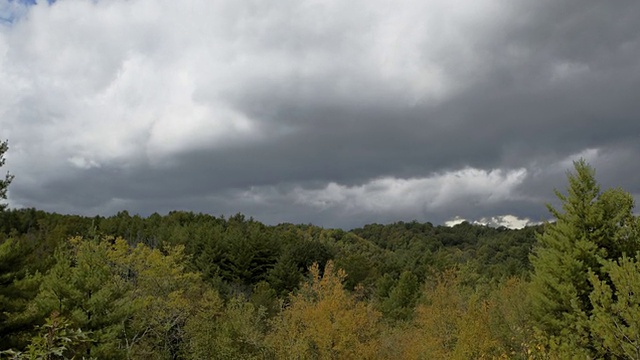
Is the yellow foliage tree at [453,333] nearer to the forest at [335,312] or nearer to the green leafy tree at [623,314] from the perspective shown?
the forest at [335,312]

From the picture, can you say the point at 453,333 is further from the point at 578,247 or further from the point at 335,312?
the point at 578,247

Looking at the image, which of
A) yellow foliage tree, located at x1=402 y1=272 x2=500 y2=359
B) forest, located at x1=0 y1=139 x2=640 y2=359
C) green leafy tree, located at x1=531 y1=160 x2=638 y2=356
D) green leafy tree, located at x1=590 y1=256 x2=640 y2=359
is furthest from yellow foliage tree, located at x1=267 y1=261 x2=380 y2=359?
green leafy tree, located at x1=590 y1=256 x2=640 y2=359

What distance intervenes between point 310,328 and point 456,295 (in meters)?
19.9

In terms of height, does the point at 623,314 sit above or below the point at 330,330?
above

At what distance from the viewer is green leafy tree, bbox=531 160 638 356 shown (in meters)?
26.9

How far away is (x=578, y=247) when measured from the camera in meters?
27.1

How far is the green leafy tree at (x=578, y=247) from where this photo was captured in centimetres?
2691

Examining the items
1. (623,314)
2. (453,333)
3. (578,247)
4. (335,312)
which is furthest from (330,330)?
(623,314)

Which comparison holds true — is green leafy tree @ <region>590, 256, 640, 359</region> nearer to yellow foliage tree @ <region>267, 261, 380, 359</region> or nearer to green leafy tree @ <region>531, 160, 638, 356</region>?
green leafy tree @ <region>531, 160, 638, 356</region>

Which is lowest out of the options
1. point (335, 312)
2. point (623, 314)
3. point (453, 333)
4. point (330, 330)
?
point (330, 330)

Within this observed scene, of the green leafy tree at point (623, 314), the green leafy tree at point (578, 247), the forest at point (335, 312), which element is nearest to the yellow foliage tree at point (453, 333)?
the forest at point (335, 312)

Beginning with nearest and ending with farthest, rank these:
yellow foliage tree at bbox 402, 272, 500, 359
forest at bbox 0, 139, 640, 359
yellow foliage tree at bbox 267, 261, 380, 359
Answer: forest at bbox 0, 139, 640, 359 → yellow foliage tree at bbox 402, 272, 500, 359 → yellow foliage tree at bbox 267, 261, 380, 359

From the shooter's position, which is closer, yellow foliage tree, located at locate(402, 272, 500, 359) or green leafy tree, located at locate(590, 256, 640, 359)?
green leafy tree, located at locate(590, 256, 640, 359)

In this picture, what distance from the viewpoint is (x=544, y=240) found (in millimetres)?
30641
